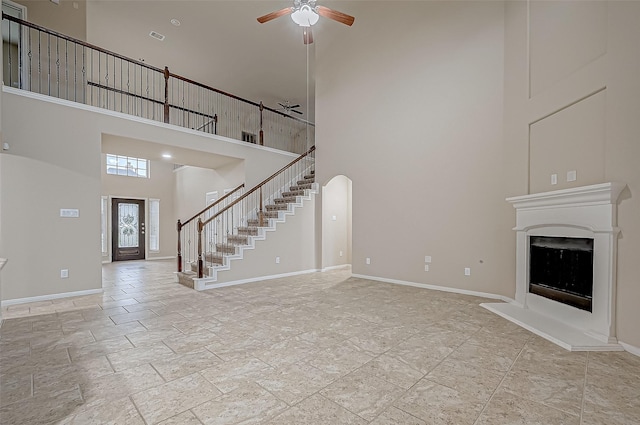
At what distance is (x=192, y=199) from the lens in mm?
9695

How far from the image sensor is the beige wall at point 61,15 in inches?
224

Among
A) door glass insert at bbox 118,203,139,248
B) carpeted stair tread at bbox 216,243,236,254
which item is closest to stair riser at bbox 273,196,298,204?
carpeted stair tread at bbox 216,243,236,254

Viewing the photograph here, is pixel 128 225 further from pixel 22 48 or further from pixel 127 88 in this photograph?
pixel 22 48

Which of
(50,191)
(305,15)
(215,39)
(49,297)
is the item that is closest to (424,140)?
(305,15)

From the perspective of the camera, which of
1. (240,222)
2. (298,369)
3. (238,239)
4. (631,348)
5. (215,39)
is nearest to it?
(298,369)

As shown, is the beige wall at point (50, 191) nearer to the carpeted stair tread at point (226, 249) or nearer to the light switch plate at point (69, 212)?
the light switch plate at point (69, 212)

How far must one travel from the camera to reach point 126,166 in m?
9.77

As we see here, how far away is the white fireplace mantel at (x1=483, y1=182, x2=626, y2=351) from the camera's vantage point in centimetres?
288

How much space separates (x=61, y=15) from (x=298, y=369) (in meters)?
8.00

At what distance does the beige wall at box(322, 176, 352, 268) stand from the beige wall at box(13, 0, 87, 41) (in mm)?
6100

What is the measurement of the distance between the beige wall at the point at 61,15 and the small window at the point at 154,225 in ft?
17.6

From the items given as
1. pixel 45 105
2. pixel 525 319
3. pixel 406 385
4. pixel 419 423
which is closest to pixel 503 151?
pixel 525 319

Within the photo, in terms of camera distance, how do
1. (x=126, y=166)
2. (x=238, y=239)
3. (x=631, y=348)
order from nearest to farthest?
(x=631, y=348)
(x=238, y=239)
(x=126, y=166)

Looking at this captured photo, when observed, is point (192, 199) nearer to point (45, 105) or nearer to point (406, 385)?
point (45, 105)
